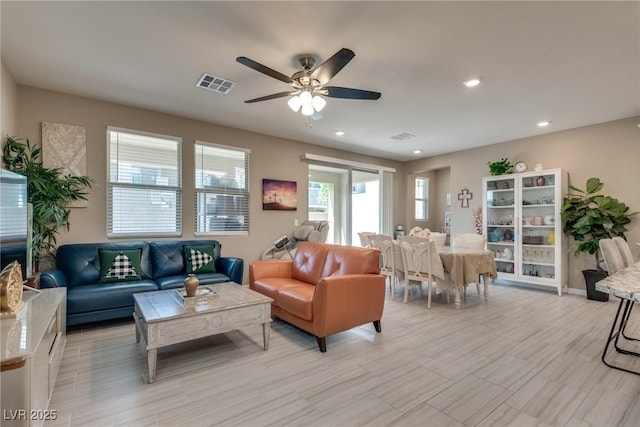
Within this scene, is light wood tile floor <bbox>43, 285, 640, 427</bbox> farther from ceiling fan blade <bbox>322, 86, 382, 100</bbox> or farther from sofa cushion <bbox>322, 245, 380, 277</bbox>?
ceiling fan blade <bbox>322, 86, 382, 100</bbox>

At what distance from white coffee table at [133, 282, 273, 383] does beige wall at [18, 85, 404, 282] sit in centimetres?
180

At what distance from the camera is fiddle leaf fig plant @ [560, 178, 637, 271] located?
14.6 feet

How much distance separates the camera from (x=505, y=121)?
15.4 feet

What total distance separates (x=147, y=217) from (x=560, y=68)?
206 inches

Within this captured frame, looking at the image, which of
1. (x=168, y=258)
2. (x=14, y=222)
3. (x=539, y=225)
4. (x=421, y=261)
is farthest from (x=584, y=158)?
(x=14, y=222)

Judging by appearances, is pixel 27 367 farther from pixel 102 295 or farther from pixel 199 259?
pixel 199 259

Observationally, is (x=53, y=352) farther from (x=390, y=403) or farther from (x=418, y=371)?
(x=418, y=371)

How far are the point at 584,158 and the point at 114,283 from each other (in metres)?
7.08

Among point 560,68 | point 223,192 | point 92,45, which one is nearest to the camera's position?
point 92,45

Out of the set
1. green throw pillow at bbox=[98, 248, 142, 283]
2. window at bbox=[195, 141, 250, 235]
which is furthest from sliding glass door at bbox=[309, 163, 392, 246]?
green throw pillow at bbox=[98, 248, 142, 283]

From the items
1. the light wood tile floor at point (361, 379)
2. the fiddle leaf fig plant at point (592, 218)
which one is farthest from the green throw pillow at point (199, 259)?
the fiddle leaf fig plant at point (592, 218)

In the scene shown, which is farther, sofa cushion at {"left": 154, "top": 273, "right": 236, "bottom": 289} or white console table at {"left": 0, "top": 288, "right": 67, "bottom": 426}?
sofa cushion at {"left": 154, "top": 273, "right": 236, "bottom": 289}

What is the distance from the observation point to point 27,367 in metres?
1.40

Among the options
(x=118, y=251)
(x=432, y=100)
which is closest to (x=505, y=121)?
(x=432, y=100)
